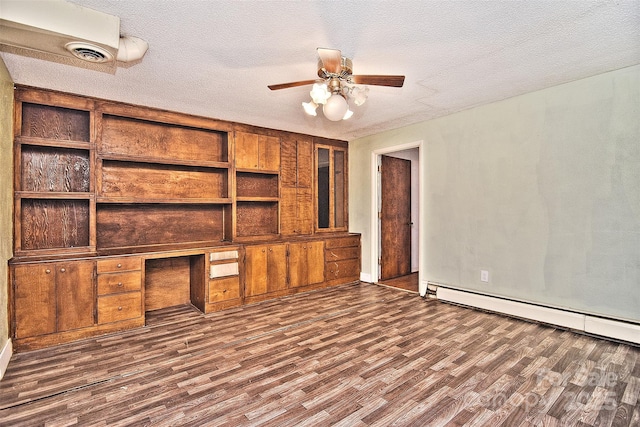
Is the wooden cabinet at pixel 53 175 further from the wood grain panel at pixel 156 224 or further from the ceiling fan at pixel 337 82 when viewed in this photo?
the ceiling fan at pixel 337 82

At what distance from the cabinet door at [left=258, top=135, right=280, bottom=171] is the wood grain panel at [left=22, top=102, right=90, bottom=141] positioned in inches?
78.1

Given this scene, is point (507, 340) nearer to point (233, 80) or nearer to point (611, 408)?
point (611, 408)

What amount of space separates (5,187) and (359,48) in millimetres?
3074

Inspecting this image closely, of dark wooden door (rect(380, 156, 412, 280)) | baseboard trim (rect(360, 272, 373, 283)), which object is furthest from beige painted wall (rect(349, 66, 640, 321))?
baseboard trim (rect(360, 272, 373, 283))

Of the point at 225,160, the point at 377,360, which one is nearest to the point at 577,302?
the point at 377,360

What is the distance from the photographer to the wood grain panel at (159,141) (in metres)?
3.60

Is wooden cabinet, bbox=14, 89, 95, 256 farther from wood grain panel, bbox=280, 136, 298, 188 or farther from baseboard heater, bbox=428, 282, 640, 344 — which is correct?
baseboard heater, bbox=428, 282, 640, 344

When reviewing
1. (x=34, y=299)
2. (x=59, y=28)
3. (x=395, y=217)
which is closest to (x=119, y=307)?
(x=34, y=299)

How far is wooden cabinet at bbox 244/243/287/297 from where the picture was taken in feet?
13.2

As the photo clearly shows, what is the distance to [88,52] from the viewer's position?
2.18 metres

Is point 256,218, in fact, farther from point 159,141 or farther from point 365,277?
point 365,277

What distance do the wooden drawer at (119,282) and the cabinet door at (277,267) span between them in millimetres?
1528

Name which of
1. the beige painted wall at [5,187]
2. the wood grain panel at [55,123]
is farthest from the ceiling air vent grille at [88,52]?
the wood grain panel at [55,123]

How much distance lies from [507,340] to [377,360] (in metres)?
1.30
